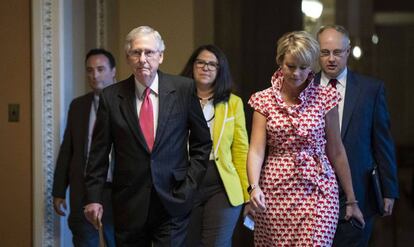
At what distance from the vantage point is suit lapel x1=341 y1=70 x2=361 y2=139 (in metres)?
3.53

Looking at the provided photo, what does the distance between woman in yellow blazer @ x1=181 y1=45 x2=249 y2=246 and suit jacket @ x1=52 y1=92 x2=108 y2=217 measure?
2.39 feet

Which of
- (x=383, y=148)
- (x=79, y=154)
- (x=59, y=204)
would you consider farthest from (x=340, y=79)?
(x=59, y=204)

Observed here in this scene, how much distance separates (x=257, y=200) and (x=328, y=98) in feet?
1.74

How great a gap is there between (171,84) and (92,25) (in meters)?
2.18

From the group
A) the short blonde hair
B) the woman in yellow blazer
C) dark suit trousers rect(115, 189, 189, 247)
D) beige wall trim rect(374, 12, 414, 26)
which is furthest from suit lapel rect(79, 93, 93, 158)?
beige wall trim rect(374, 12, 414, 26)

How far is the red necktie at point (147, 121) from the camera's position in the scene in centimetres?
313

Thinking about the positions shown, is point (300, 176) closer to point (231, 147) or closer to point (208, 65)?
A: point (231, 147)

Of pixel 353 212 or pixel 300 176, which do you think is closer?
pixel 300 176

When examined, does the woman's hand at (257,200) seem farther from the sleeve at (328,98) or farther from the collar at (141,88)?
the collar at (141,88)

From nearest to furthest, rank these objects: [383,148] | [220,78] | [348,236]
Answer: [348,236]
[383,148]
[220,78]

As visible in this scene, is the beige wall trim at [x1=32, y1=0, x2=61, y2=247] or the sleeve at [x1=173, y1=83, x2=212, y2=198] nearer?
the sleeve at [x1=173, y1=83, x2=212, y2=198]

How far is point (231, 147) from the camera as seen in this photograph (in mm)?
3990

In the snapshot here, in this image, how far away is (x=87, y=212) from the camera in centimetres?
319

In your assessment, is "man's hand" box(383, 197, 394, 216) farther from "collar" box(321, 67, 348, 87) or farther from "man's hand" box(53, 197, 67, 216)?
"man's hand" box(53, 197, 67, 216)
